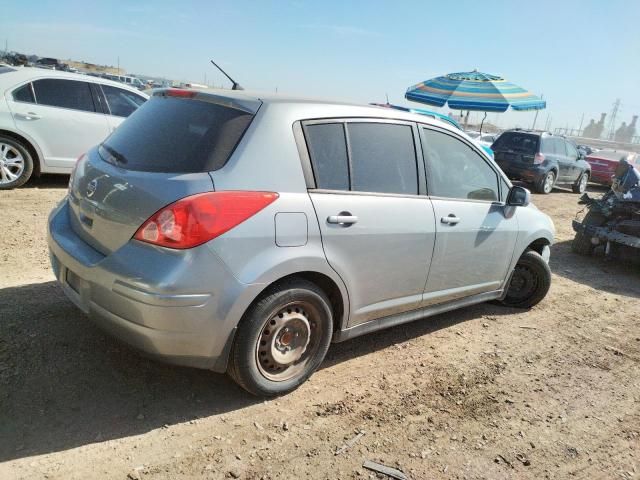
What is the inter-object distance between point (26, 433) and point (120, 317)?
2.42 feet

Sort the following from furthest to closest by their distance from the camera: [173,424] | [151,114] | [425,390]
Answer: [425,390] < [151,114] < [173,424]

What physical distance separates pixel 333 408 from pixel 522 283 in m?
2.92

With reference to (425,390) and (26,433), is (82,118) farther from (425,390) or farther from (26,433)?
(425,390)


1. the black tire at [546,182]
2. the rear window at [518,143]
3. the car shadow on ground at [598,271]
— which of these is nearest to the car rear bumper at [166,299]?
the car shadow on ground at [598,271]

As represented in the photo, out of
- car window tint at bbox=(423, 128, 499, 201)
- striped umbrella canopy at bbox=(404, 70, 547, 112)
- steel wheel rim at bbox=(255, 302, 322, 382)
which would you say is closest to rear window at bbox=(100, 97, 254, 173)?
steel wheel rim at bbox=(255, 302, 322, 382)

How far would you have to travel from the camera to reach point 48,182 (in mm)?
7980

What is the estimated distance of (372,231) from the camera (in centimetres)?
313

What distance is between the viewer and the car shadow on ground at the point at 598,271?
6320mm

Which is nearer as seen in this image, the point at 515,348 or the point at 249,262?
the point at 249,262

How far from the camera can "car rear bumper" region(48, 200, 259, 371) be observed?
2420 millimetres

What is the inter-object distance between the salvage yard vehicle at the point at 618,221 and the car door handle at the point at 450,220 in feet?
14.3

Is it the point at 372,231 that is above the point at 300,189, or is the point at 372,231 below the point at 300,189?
below

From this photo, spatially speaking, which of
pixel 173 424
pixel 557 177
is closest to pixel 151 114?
pixel 173 424

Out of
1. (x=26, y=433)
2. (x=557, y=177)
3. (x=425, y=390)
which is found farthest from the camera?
(x=557, y=177)
